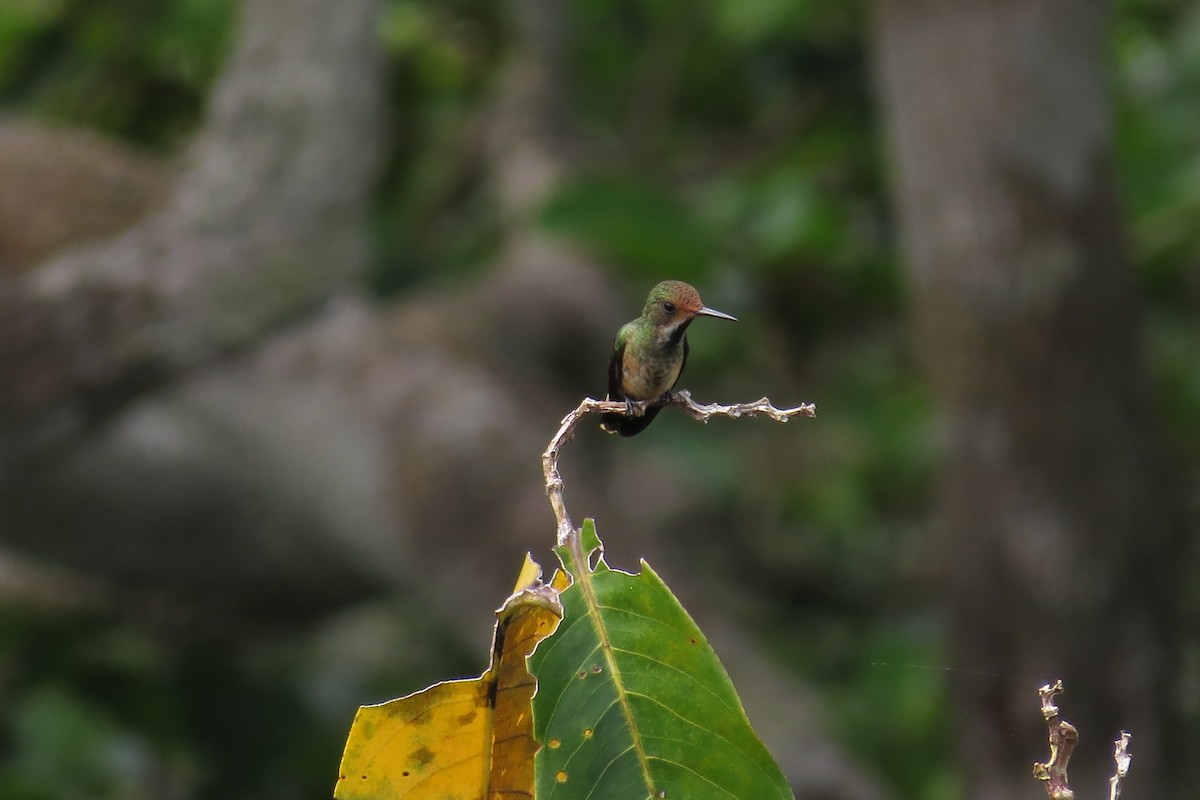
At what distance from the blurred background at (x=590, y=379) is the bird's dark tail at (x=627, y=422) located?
0.82m

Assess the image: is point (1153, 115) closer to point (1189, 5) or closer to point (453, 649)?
point (1189, 5)

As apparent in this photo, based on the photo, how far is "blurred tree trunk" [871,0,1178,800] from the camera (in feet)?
8.62

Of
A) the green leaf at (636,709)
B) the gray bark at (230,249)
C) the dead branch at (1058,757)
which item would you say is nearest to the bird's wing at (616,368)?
the green leaf at (636,709)

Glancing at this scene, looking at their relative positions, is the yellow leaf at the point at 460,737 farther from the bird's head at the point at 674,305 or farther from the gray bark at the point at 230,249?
the gray bark at the point at 230,249

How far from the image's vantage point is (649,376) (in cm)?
90

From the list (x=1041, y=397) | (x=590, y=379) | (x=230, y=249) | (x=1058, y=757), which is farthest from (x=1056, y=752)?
(x=590, y=379)

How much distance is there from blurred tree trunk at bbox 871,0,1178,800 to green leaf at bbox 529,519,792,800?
75.1 inches

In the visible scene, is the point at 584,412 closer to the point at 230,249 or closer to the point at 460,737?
the point at 460,737

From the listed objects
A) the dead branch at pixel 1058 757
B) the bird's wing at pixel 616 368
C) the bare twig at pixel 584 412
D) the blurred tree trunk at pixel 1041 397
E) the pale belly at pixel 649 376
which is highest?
the blurred tree trunk at pixel 1041 397

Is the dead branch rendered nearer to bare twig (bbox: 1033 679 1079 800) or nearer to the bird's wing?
bare twig (bbox: 1033 679 1079 800)

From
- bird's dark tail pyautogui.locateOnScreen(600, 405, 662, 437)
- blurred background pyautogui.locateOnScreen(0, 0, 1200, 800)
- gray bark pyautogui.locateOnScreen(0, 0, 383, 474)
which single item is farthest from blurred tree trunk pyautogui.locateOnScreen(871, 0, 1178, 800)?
bird's dark tail pyautogui.locateOnScreen(600, 405, 662, 437)

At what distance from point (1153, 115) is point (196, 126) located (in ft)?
10.6

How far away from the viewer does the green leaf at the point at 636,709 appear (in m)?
0.82

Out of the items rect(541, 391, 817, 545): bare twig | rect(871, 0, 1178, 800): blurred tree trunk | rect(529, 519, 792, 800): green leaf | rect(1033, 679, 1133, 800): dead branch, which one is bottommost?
rect(1033, 679, 1133, 800): dead branch
